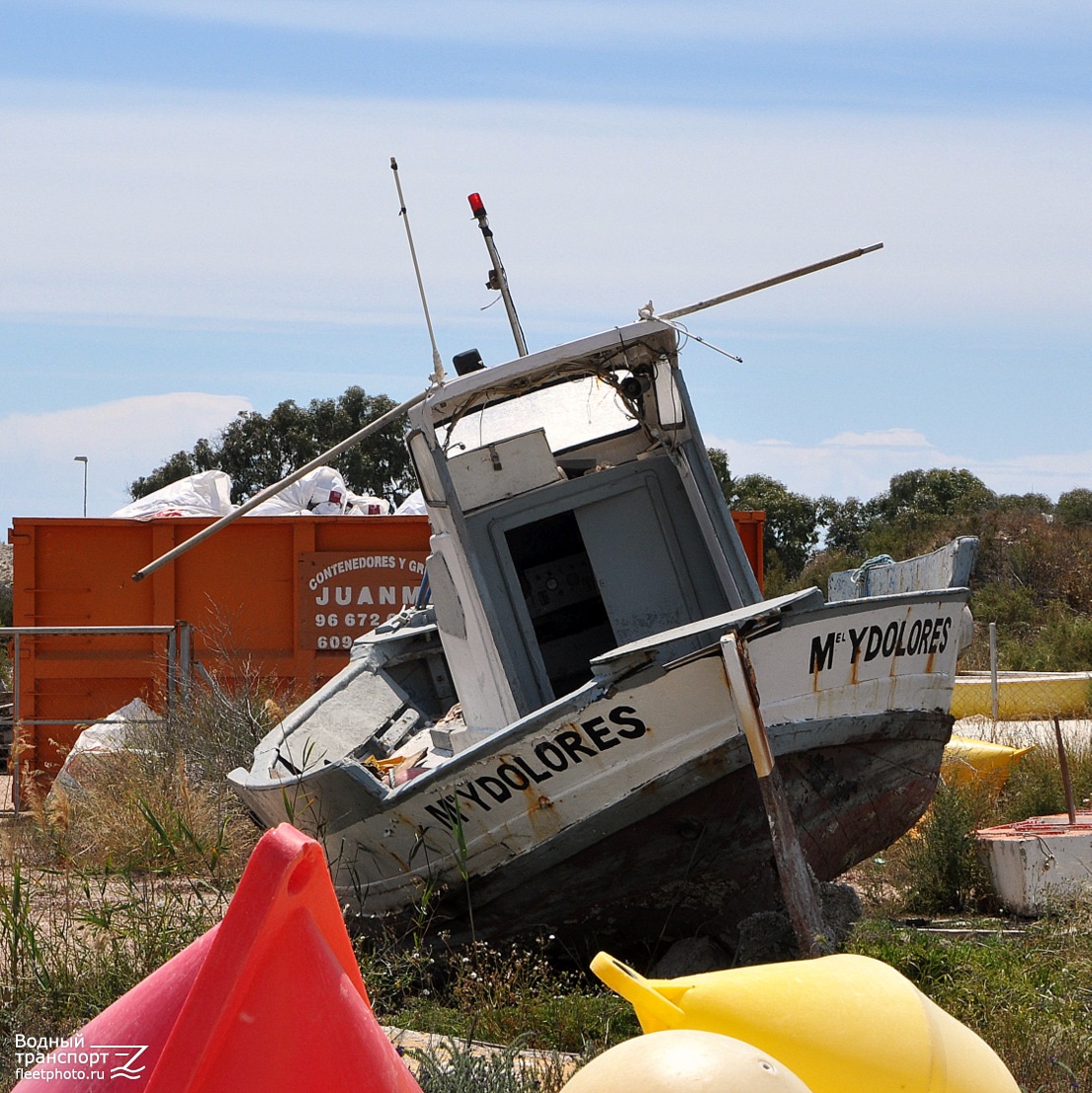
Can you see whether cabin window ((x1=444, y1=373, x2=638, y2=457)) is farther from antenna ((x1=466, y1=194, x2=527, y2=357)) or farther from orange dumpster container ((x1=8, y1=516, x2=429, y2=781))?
orange dumpster container ((x1=8, y1=516, x2=429, y2=781))

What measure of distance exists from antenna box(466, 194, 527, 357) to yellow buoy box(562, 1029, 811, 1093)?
7.50m

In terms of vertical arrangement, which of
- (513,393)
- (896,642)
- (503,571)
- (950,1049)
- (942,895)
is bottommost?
(942,895)

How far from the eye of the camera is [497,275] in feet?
31.4

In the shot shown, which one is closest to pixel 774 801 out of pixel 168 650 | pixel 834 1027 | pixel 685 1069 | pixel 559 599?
pixel 834 1027

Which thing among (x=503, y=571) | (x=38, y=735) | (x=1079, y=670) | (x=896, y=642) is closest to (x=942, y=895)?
(x=896, y=642)

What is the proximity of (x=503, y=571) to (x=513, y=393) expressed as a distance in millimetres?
1079

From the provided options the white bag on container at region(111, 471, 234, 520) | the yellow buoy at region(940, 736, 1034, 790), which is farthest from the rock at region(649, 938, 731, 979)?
the white bag on container at region(111, 471, 234, 520)

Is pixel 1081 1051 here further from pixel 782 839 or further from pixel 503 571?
pixel 503 571

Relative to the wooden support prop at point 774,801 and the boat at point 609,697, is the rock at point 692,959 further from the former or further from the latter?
the wooden support prop at point 774,801

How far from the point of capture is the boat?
5832mm

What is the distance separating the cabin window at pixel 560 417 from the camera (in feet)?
27.5

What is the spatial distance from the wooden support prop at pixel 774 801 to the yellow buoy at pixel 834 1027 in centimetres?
270

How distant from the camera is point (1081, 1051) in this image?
420 cm

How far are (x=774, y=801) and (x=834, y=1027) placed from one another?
2.89 metres
